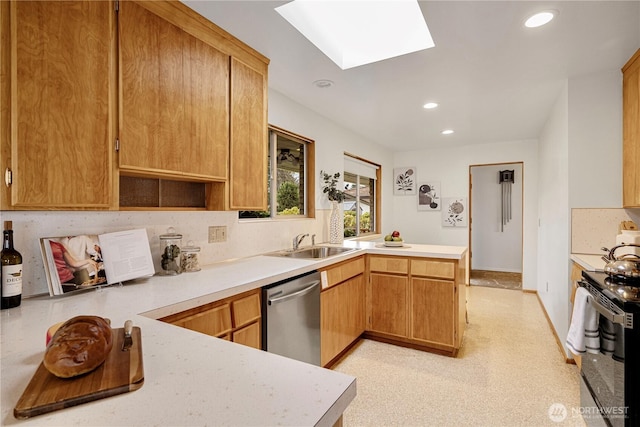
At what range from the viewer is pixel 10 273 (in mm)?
1233

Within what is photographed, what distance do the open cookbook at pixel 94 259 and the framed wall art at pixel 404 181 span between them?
16.2 ft

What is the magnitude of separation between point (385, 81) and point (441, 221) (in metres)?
3.52

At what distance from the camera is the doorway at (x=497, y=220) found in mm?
6332

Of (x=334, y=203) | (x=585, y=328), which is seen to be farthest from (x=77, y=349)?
(x=334, y=203)

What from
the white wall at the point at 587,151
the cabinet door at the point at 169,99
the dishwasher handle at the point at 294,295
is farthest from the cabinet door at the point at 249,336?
the white wall at the point at 587,151

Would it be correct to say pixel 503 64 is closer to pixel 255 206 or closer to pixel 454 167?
pixel 255 206

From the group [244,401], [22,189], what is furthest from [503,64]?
[22,189]

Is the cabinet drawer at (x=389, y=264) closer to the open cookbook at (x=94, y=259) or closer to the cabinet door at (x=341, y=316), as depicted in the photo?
the cabinet door at (x=341, y=316)

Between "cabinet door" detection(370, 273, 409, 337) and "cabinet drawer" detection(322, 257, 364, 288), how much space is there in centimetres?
20

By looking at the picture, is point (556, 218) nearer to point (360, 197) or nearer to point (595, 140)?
point (595, 140)

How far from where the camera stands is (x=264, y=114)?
2365 millimetres

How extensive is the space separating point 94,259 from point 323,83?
214cm

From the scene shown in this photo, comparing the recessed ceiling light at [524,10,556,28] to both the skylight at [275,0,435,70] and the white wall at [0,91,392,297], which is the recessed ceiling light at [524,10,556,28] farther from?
the white wall at [0,91,392,297]
